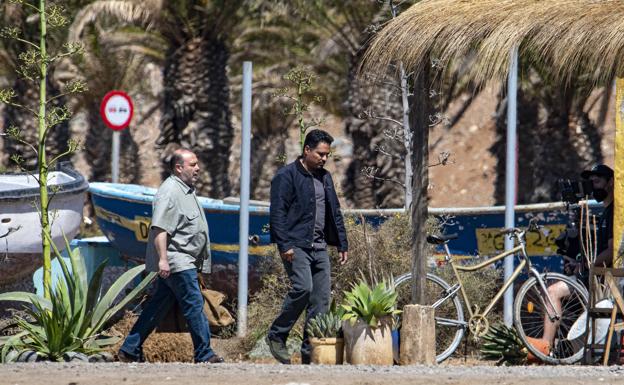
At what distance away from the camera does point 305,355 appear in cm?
1060

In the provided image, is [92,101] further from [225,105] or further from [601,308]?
[601,308]

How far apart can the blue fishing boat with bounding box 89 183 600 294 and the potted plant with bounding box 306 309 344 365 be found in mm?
3025

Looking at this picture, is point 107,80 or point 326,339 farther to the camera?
point 107,80

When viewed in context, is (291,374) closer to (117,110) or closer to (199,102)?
(117,110)

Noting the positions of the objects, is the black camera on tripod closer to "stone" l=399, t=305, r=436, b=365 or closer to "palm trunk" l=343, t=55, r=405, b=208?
"stone" l=399, t=305, r=436, b=365

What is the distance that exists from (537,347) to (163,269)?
120 inches

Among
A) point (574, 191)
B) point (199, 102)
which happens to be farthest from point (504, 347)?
point (199, 102)

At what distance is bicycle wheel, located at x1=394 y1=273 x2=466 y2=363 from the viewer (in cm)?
1134

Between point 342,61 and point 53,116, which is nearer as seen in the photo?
point 53,116

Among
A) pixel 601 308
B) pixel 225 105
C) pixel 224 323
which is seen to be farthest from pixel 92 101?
pixel 601 308

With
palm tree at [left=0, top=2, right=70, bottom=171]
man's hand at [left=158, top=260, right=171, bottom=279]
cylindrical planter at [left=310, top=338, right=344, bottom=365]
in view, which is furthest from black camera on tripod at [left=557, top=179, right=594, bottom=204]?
palm tree at [left=0, top=2, right=70, bottom=171]

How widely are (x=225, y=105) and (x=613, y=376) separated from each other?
66.3 feet

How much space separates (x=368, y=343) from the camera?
33.4ft

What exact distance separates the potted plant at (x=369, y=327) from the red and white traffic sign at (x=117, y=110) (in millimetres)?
11110
